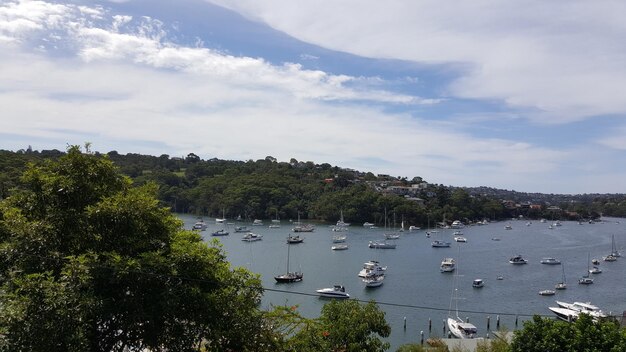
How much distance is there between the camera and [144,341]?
22.5 feet

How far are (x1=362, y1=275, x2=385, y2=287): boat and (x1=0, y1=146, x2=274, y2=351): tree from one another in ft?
84.2

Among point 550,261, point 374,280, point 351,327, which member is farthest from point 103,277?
point 550,261

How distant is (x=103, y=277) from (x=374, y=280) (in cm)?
2835

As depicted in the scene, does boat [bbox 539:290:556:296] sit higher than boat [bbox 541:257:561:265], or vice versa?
boat [bbox 541:257:561:265]

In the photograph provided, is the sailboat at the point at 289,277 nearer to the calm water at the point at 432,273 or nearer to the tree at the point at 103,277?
the calm water at the point at 432,273

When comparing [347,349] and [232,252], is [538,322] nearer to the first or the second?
[347,349]

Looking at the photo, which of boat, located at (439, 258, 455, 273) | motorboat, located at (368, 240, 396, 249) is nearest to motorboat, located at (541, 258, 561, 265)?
boat, located at (439, 258, 455, 273)

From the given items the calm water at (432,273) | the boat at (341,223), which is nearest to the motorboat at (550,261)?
the calm water at (432,273)

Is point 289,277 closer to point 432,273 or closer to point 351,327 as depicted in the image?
point 432,273

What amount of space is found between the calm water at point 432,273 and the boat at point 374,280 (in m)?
0.36

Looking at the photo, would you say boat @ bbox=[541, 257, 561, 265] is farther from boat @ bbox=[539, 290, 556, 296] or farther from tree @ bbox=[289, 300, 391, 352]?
tree @ bbox=[289, 300, 391, 352]

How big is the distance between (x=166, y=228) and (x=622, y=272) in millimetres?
45442

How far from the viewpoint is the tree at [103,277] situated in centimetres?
617

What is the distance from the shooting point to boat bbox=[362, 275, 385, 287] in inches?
1297
